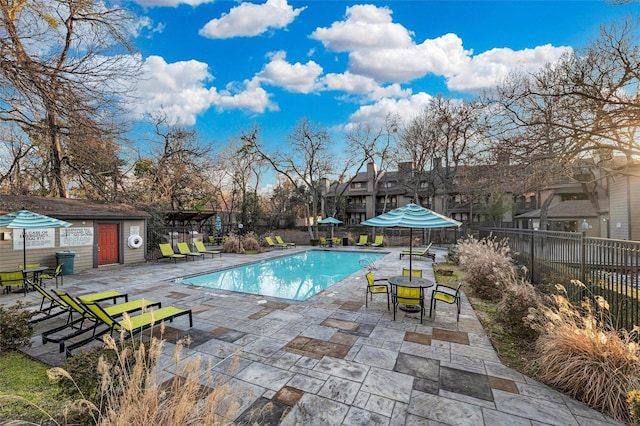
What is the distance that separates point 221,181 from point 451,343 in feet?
91.0

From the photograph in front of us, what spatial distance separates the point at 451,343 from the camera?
461cm

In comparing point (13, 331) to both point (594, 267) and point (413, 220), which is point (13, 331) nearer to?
point (413, 220)

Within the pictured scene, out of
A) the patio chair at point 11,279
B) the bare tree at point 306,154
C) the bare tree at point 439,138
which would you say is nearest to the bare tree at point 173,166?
the bare tree at point 306,154

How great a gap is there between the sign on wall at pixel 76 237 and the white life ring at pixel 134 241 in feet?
5.14

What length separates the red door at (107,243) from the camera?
1224 cm

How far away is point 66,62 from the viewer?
5.47 metres

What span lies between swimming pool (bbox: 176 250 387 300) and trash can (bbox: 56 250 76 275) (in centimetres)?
440

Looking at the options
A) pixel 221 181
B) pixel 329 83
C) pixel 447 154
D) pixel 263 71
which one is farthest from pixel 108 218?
pixel 447 154

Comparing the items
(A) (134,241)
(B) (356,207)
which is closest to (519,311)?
(A) (134,241)

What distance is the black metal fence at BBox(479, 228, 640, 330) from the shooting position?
382cm

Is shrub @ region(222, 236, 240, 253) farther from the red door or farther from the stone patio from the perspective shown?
the stone patio

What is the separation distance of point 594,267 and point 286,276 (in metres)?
9.62

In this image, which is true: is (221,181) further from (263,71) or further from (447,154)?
(447,154)

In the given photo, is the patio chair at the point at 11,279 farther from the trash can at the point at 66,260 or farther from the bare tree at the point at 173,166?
the bare tree at the point at 173,166
